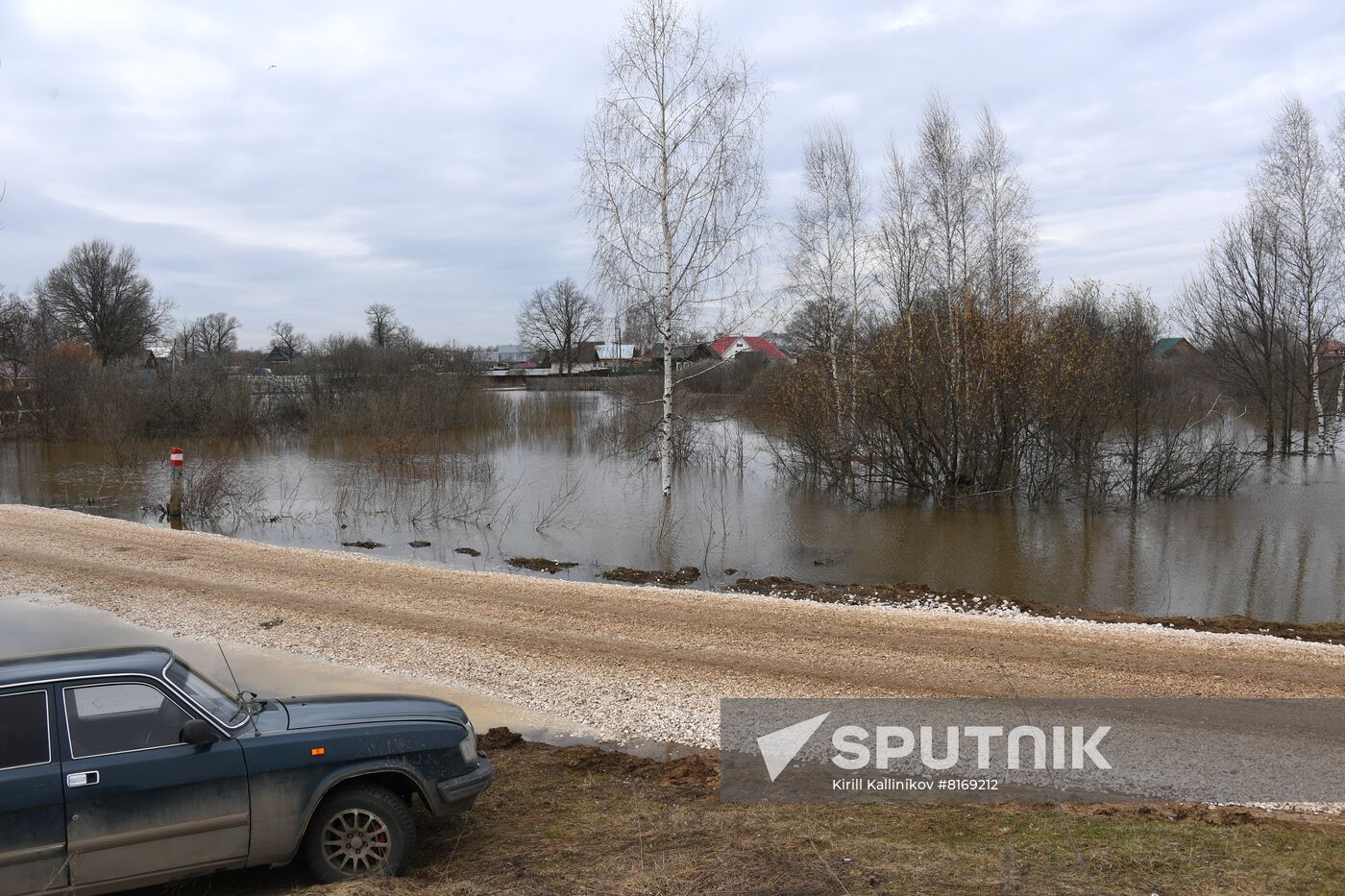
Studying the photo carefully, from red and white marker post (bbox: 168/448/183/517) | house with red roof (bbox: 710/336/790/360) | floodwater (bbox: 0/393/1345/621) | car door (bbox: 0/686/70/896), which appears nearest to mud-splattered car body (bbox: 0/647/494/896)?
car door (bbox: 0/686/70/896)

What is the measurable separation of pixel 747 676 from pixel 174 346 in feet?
243

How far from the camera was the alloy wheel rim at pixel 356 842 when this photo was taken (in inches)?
202

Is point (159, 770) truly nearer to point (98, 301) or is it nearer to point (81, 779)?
point (81, 779)

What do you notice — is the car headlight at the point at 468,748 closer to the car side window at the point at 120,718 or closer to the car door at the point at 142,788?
the car door at the point at 142,788

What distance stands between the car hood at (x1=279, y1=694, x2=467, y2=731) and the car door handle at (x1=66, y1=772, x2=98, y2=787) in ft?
3.11

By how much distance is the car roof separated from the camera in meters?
4.89

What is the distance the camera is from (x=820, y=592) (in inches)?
588

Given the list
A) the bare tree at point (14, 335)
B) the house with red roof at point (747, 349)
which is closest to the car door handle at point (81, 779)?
the house with red roof at point (747, 349)

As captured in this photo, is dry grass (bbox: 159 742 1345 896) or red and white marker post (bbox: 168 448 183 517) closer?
dry grass (bbox: 159 742 1345 896)

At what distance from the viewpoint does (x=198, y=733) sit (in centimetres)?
490

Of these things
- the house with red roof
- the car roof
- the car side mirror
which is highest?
the house with red roof

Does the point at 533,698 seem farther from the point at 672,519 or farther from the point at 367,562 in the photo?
the point at 672,519

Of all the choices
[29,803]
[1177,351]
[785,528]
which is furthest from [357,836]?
[1177,351]

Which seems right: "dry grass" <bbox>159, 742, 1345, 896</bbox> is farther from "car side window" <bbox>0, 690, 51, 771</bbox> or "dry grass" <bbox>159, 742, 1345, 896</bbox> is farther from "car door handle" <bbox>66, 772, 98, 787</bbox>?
"car side window" <bbox>0, 690, 51, 771</bbox>
